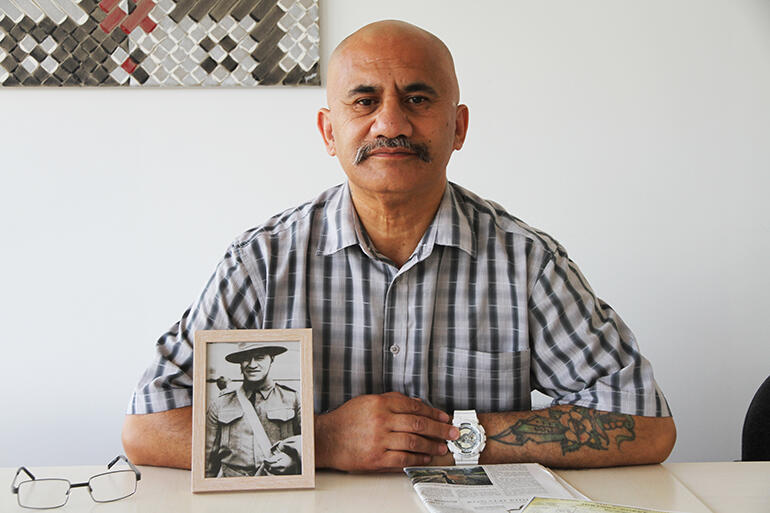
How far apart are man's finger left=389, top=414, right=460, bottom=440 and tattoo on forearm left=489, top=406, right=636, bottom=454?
0.26 ft

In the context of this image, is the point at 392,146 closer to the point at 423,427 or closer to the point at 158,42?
the point at 423,427

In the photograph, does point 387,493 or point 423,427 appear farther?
point 423,427

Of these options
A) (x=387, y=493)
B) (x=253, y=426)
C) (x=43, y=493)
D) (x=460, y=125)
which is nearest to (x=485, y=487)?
(x=387, y=493)

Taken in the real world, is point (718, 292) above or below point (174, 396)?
above

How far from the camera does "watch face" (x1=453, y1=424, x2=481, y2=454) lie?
128 centimetres

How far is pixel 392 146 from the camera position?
1422 mm

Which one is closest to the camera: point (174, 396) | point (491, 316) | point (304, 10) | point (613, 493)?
point (613, 493)

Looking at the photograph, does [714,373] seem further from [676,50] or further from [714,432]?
[676,50]

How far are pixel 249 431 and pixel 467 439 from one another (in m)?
0.39

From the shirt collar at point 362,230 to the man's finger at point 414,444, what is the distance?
0.39 m

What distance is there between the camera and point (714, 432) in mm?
2334

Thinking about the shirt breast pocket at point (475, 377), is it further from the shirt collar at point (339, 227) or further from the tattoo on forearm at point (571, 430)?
the shirt collar at point (339, 227)

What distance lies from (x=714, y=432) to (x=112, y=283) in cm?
→ 193

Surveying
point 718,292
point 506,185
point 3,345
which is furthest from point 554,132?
point 3,345
